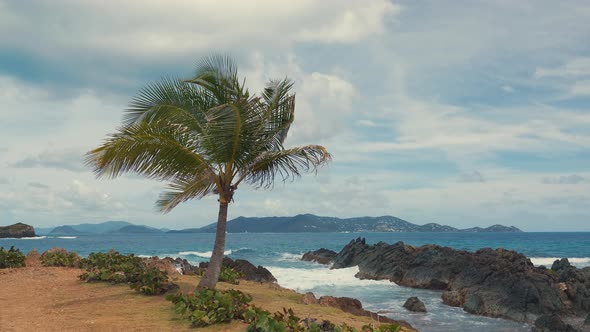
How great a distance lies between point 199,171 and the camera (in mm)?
13820

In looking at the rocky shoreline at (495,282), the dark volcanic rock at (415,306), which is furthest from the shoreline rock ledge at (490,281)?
the dark volcanic rock at (415,306)

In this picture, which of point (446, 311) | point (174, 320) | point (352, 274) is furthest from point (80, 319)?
point (352, 274)

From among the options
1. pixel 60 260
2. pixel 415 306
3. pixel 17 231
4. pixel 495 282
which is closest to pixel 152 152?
pixel 60 260

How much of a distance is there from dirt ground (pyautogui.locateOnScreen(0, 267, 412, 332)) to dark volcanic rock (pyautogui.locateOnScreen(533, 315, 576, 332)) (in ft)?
25.1

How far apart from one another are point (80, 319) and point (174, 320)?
2.19 metres

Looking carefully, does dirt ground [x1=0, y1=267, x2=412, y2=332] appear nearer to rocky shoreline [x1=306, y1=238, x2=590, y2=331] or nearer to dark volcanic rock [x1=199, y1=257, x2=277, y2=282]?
rocky shoreline [x1=306, y1=238, x2=590, y2=331]

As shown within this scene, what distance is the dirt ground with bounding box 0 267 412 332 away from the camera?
1088cm

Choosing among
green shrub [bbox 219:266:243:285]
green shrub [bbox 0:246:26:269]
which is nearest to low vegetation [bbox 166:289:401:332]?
green shrub [bbox 219:266:243:285]

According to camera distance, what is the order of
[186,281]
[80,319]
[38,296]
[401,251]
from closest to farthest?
[80,319] → [38,296] → [186,281] → [401,251]

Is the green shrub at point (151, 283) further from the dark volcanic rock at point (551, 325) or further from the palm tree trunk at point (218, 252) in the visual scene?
the dark volcanic rock at point (551, 325)

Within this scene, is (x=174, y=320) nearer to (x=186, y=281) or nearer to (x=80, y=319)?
(x=80, y=319)

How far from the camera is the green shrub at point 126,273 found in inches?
551

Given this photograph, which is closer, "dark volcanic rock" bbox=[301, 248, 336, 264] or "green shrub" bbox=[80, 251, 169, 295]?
"green shrub" bbox=[80, 251, 169, 295]

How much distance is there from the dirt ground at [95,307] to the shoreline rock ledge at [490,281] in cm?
1110
